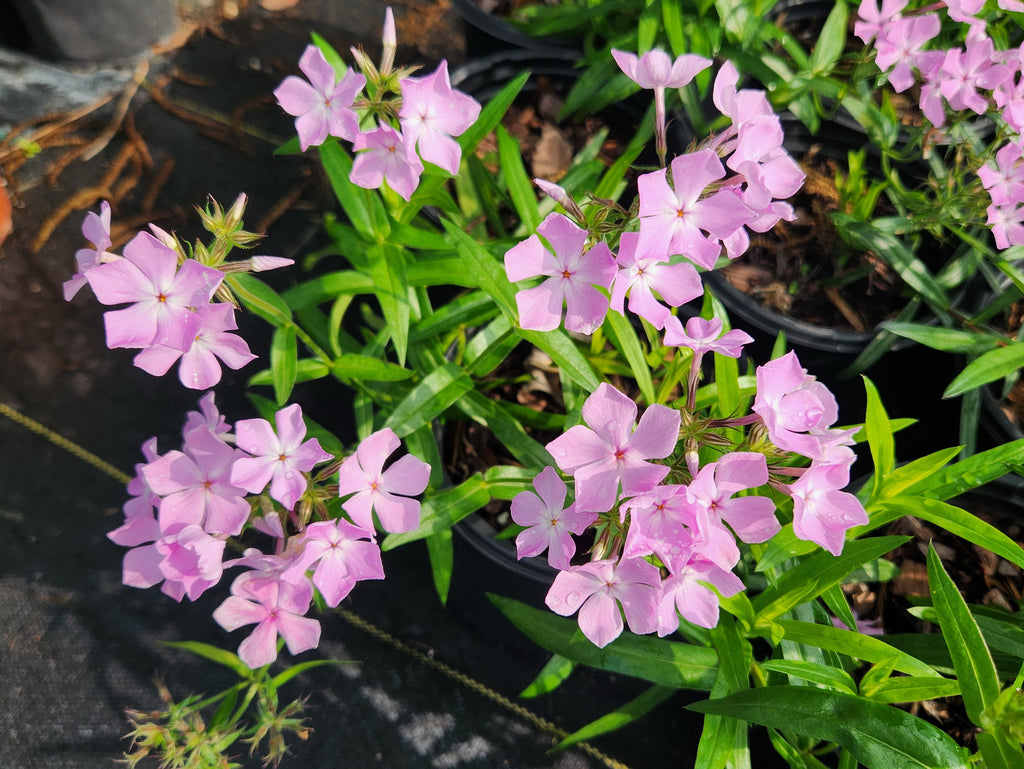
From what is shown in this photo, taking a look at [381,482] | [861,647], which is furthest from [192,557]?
[861,647]

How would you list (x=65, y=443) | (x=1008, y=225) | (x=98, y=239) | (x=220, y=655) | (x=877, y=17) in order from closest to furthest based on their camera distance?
(x=98, y=239) → (x=1008, y=225) → (x=877, y=17) → (x=220, y=655) → (x=65, y=443)

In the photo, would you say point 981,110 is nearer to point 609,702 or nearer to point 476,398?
point 476,398

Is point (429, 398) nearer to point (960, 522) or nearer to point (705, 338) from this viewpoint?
point (705, 338)

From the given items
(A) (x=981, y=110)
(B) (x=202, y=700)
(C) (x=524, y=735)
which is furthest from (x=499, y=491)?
(A) (x=981, y=110)

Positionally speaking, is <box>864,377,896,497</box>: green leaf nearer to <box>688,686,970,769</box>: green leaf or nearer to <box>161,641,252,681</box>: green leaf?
<box>688,686,970,769</box>: green leaf

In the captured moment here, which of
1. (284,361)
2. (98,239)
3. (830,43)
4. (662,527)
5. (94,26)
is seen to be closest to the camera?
(662,527)

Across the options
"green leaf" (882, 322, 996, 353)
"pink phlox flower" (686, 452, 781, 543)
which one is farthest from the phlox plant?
"green leaf" (882, 322, 996, 353)
